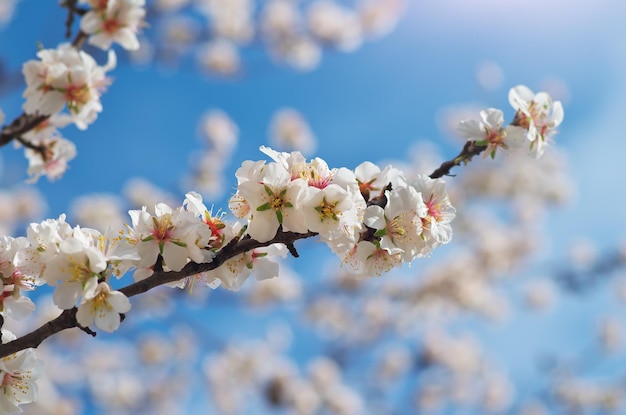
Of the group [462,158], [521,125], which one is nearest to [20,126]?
[462,158]

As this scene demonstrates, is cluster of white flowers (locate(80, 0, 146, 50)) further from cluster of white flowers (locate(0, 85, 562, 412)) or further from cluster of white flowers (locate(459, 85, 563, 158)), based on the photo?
cluster of white flowers (locate(459, 85, 563, 158))

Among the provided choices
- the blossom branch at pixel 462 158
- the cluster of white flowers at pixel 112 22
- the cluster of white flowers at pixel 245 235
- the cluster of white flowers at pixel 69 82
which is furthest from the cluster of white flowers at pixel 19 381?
the cluster of white flowers at pixel 112 22

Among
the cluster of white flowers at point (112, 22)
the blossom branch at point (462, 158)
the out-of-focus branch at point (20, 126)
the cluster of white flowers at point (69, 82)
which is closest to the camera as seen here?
the blossom branch at point (462, 158)

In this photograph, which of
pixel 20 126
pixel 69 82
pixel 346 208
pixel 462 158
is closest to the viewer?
pixel 346 208

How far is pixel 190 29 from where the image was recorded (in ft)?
32.8

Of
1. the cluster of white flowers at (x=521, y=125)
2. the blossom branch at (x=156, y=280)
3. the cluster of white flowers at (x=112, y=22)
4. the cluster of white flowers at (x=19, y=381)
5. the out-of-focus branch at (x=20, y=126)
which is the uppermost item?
the cluster of white flowers at (x=112, y=22)

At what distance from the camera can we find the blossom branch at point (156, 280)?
5.11 feet

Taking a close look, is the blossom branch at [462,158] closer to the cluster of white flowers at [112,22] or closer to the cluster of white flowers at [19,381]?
the cluster of white flowers at [19,381]

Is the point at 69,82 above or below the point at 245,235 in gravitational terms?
above

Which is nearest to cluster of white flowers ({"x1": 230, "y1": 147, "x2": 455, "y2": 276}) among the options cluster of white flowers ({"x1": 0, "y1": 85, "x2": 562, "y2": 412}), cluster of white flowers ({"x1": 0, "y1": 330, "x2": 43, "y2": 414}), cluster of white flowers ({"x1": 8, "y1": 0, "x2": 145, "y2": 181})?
cluster of white flowers ({"x1": 0, "y1": 85, "x2": 562, "y2": 412})

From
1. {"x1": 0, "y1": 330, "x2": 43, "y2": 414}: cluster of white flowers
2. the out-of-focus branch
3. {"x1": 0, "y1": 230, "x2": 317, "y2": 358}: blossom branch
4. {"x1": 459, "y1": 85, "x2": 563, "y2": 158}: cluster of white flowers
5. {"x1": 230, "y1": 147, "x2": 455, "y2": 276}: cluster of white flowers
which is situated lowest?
{"x1": 0, "y1": 330, "x2": 43, "y2": 414}: cluster of white flowers

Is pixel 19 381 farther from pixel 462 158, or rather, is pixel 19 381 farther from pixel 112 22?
pixel 112 22

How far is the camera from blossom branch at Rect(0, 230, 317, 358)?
1559 millimetres

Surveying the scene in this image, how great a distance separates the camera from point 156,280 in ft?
5.22
